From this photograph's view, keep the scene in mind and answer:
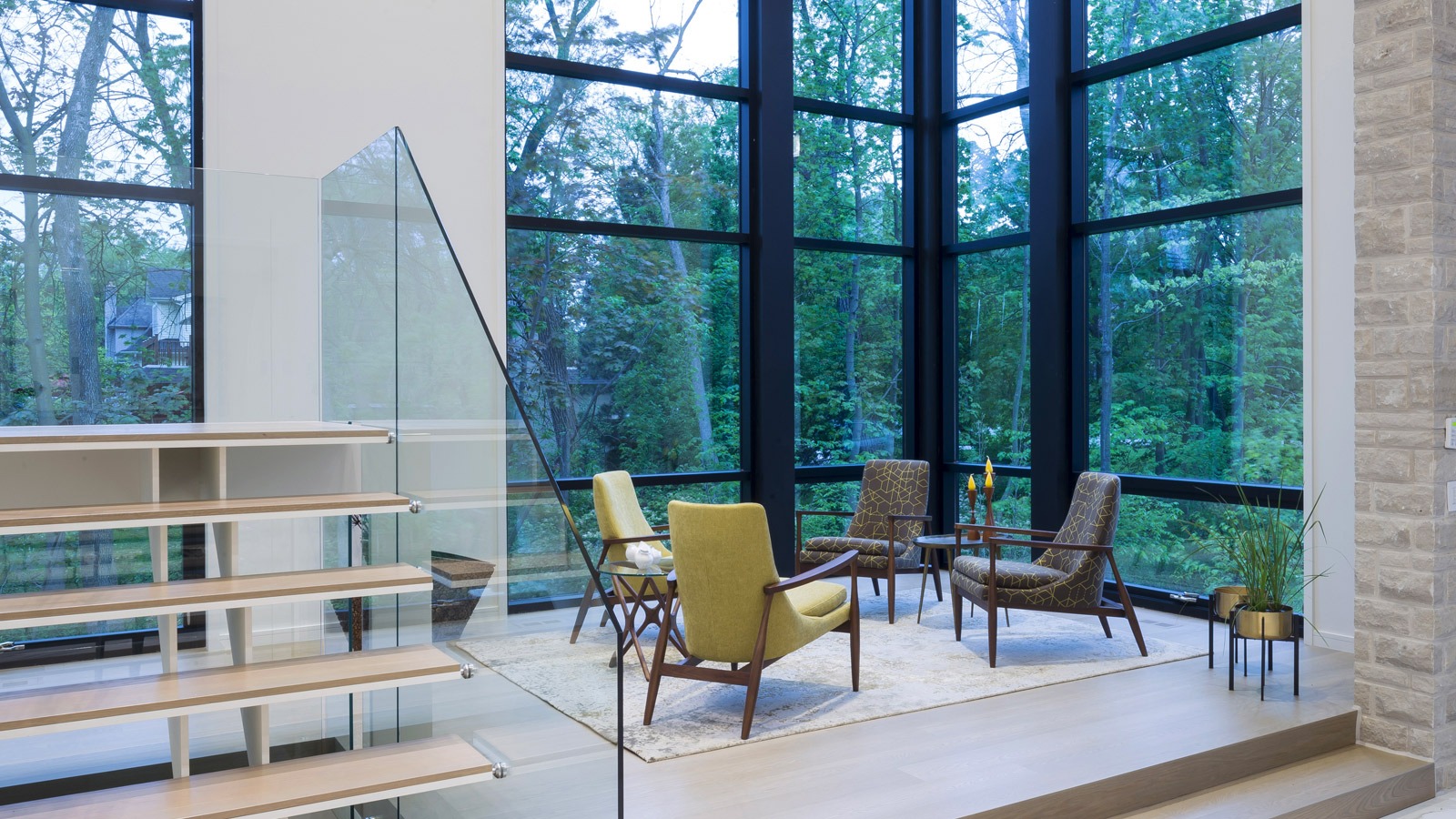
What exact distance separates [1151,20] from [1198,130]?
84cm

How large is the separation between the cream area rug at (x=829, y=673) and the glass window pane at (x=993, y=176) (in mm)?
2958

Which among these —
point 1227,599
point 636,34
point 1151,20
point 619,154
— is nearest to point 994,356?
point 1151,20

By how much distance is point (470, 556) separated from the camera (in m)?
3.00

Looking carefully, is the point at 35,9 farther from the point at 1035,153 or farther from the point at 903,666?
the point at 1035,153

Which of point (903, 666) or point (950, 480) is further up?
point (950, 480)

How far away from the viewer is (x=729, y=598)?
164 inches

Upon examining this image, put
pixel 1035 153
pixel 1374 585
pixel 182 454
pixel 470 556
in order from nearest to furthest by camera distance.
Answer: pixel 470 556, pixel 182 454, pixel 1374 585, pixel 1035 153

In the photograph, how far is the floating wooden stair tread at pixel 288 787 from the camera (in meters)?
2.51

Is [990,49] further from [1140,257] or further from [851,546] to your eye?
[851,546]

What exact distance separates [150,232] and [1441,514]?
4996 millimetres

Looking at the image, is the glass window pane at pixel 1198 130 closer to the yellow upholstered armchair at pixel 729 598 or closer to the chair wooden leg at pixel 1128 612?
the chair wooden leg at pixel 1128 612

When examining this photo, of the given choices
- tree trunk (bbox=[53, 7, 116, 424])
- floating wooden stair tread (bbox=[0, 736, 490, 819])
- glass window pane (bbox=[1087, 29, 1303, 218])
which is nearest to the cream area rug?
floating wooden stair tread (bbox=[0, 736, 490, 819])

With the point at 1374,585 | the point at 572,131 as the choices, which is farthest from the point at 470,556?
the point at 572,131

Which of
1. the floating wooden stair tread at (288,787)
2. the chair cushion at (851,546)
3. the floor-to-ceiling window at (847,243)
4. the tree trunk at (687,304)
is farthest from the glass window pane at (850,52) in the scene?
the floating wooden stair tread at (288,787)
